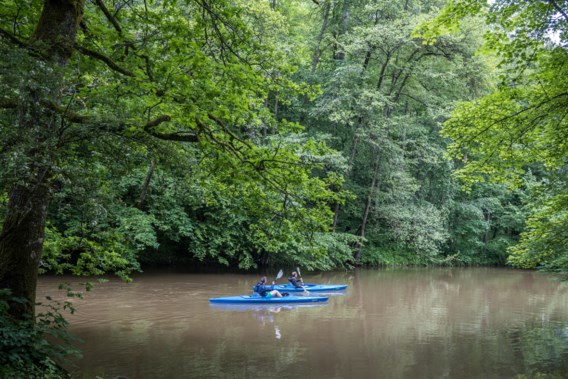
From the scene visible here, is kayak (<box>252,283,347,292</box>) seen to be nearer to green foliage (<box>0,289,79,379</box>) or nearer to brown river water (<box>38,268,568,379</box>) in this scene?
brown river water (<box>38,268,568,379</box>)

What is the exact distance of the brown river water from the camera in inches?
294

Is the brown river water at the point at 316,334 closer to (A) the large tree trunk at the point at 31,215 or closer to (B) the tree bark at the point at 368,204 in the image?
(A) the large tree trunk at the point at 31,215

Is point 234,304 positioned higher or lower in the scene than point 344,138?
lower

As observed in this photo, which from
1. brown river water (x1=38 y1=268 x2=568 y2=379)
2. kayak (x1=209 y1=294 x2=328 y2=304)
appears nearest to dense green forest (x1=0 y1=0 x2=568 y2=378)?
brown river water (x1=38 y1=268 x2=568 y2=379)

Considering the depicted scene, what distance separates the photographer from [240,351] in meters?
8.38

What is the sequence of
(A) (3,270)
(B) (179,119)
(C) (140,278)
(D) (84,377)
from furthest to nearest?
1. (C) (140,278)
2. (D) (84,377)
3. (B) (179,119)
4. (A) (3,270)

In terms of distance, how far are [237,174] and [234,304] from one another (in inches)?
290

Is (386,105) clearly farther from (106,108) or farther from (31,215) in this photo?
(31,215)

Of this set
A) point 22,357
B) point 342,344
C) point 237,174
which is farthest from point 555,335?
point 22,357

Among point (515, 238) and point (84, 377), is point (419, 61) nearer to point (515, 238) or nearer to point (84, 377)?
point (515, 238)

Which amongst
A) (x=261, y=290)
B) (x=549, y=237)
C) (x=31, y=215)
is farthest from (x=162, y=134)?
(x=261, y=290)

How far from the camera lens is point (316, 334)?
9.90 metres

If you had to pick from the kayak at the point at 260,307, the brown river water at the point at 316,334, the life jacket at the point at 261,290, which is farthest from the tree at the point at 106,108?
the life jacket at the point at 261,290

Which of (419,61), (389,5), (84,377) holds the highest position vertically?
(389,5)
